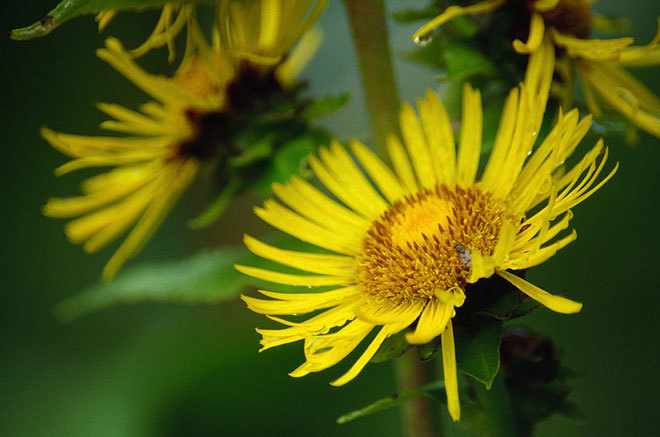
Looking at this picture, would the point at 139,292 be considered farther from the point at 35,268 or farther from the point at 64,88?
the point at 64,88

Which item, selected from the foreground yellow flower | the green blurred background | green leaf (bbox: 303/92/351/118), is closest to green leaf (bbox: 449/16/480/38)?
green leaf (bbox: 303/92/351/118)

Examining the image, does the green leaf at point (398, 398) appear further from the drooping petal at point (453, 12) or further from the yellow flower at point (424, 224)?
the drooping petal at point (453, 12)

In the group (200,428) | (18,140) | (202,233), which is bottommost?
(200,428)

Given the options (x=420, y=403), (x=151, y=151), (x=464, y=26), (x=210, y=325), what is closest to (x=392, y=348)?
(x=420, y=403)

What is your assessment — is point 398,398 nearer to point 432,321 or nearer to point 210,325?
point 432,321

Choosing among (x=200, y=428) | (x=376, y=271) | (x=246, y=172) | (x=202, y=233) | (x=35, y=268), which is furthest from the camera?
(x=35, y=268)

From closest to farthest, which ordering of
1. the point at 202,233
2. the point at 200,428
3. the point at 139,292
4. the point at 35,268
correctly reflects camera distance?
the point at 139,292
the point at 200,428
the point at 202,233
the point at 35,268

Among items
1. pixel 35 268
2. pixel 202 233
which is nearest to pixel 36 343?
pixel 35 268
